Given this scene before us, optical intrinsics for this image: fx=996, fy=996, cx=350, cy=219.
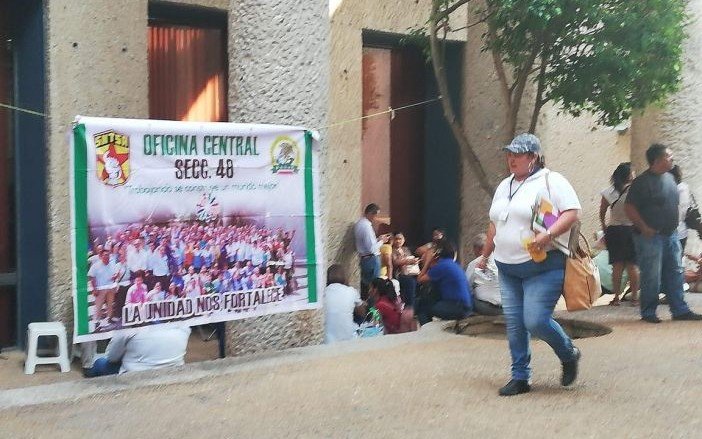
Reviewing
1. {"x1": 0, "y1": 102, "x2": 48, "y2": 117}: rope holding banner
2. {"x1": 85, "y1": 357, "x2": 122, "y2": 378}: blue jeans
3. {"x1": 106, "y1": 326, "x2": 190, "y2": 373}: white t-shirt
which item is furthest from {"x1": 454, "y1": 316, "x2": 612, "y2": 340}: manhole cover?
{"x1": 0, "y1": 102, "x2": 48, "y2": 117}: rope holding banner

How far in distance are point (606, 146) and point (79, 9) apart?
370 inches

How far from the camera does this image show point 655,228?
31.5 ft

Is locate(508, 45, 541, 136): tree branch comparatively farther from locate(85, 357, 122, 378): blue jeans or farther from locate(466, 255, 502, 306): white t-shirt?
locate(85, 357, 122, 378): blue jeans

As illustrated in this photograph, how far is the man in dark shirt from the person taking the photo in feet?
31.4

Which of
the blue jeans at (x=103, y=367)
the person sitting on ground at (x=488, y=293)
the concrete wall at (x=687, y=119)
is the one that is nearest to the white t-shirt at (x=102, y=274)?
the blue jeans at (x=103, y=367)

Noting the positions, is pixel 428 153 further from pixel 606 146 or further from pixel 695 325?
pixel 695 325

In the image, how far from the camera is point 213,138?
7434 mm

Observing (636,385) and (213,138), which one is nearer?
(636,385)

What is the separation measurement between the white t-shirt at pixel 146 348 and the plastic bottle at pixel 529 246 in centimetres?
266

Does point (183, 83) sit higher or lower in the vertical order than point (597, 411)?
higher

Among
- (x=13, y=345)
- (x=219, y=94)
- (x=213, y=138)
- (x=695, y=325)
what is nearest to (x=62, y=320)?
(x=13, y=345)

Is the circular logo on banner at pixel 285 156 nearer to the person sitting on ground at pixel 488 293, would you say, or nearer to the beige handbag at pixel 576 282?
the beige handbag at pixel 576 282

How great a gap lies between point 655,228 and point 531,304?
3.74 m

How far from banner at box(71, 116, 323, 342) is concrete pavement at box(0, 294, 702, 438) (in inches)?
18.9
